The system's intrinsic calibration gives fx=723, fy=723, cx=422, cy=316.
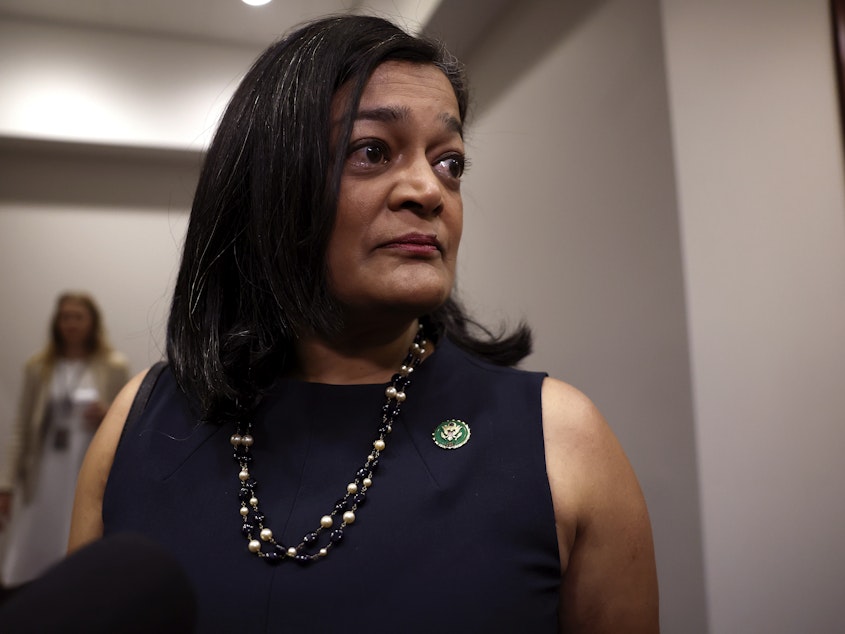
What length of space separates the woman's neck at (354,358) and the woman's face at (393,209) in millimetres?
53

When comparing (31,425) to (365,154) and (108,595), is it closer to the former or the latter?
(365,154)

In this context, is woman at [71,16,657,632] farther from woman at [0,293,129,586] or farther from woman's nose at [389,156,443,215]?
woman at [0,293,129,586]

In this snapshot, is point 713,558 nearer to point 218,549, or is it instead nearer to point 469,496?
point 469,496

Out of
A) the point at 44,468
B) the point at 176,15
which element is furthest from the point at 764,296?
the point at 44,468

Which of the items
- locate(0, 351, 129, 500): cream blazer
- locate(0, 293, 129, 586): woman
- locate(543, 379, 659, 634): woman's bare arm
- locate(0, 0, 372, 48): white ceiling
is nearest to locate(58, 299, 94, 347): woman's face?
locate(0, 351, 129, 500): cream blazer

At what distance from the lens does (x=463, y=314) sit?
1.35 metres

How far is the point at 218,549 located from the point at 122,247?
3259mm

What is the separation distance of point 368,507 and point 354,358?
0.81ft

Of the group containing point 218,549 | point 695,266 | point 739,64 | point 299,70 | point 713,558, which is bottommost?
point 713,558

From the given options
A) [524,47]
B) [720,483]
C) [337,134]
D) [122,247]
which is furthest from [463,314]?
[122,247]

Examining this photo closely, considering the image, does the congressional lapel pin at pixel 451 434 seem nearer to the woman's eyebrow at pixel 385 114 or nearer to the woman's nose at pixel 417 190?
the woman's nose at pixel 417 190

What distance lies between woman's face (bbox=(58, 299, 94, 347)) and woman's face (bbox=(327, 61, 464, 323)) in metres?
2.51

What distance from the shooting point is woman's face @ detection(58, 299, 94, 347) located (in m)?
3.14

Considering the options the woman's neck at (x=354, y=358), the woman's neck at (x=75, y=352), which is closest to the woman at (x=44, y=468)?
the woman's neck at (x=75, y=352)
